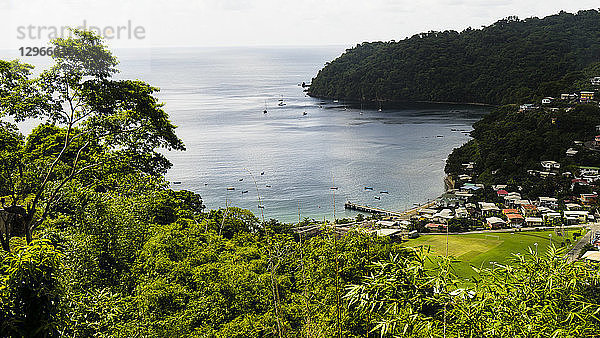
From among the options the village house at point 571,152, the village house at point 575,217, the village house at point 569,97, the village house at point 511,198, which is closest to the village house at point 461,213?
the village house at point 511,198

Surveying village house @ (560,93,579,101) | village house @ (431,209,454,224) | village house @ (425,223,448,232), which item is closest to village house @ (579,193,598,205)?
village house @ (431,209,454,224)

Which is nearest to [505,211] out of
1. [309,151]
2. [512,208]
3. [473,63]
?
[512,208]

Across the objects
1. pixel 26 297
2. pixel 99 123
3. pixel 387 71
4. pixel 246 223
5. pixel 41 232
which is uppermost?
pixel 387 71

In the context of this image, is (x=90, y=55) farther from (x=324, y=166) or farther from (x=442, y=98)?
(x=442, y=98)

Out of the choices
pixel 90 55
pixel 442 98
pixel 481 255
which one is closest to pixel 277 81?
pixel 442 98

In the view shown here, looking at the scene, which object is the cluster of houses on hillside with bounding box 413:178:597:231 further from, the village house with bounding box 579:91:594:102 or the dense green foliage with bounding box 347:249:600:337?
the dense green foliage with bounding box 347:249:600:337

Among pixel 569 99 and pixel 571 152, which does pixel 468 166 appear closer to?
pixel 571 152
